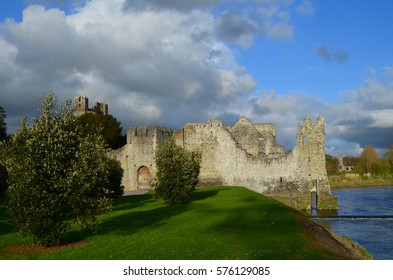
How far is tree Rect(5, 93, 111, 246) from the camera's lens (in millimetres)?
18797

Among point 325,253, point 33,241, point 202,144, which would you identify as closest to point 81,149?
point 33,241

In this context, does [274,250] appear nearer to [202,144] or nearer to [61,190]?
[61,190]

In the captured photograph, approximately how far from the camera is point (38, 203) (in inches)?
741

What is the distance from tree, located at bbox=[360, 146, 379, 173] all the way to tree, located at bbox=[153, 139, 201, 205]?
88.8 meters

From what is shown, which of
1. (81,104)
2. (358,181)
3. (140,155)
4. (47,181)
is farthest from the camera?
(358,181)

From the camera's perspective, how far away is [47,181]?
18984 millimetres

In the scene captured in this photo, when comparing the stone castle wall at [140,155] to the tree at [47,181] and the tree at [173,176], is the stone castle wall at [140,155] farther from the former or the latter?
the tree at [47,181]

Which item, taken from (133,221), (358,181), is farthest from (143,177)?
(358,181)

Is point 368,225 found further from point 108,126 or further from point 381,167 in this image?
point 381,167

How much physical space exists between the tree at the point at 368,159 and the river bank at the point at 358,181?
13931mm

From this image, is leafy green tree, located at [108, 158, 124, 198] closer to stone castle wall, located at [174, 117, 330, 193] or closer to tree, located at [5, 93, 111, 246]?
stone castle wall, located at [174, 117, 330, 193]

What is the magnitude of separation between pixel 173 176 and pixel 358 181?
71.1 m
